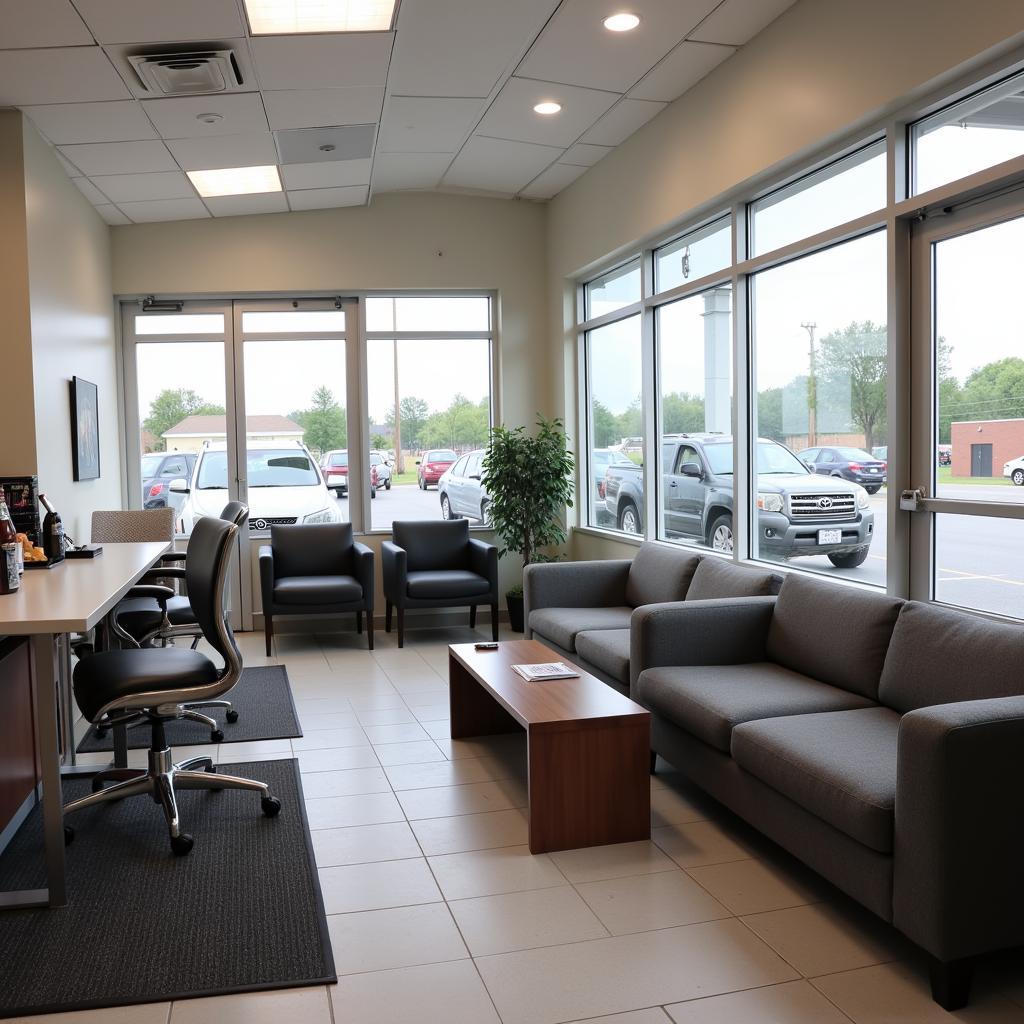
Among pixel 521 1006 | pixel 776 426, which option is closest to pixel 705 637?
pixel 776 426

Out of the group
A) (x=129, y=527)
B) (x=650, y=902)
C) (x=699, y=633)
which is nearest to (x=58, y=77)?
(x=129, y=527)

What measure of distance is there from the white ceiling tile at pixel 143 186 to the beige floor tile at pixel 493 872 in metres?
4.82

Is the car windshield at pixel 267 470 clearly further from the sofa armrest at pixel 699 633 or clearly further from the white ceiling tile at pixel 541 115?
the sofa armrest at pixel 699 633

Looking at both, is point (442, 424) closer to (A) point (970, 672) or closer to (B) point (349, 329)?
(B) point (349, 329)

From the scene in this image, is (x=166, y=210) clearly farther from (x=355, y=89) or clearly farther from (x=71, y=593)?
(x=71, y=593)

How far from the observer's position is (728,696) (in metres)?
3.52

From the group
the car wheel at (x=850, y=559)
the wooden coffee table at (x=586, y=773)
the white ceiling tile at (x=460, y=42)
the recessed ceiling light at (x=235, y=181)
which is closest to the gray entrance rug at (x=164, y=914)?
the wooden coffee table at (x=586, y=773)

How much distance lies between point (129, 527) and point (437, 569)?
7.53 feet

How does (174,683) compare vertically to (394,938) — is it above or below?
above

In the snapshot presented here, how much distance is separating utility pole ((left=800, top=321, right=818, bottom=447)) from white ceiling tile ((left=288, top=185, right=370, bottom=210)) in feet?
12.4

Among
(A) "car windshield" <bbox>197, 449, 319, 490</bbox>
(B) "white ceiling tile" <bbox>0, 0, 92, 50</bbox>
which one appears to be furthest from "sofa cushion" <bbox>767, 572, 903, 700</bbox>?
(A) "car windshield" <bbox>197, 449, 319, 490</bbox>

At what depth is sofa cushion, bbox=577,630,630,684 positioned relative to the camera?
435cm

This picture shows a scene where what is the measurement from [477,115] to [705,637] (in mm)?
3537

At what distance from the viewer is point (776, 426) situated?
5004mm
